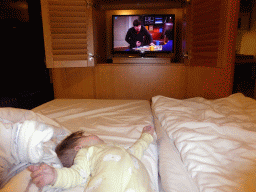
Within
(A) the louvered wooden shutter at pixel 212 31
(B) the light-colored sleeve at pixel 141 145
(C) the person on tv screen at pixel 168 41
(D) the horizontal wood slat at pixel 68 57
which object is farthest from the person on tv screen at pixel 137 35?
(B) the light-colored sleeve at pixel 141 145

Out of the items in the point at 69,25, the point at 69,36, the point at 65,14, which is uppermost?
the point at 65,14

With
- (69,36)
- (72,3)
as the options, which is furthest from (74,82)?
(72,3)

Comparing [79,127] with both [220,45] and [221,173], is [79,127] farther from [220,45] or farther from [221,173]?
[220,45]

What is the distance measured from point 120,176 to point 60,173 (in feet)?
0.61

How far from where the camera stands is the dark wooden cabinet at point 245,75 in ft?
9.53

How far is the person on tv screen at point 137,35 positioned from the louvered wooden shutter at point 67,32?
0.65m

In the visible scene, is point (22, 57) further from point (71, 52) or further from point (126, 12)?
point (126, 12)

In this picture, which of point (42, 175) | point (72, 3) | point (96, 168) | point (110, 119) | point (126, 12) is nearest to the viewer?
point (42, 175)

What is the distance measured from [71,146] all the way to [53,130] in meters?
0.10

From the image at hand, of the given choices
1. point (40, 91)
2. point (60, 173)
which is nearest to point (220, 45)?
point (60, 173)

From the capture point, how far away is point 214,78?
174cm

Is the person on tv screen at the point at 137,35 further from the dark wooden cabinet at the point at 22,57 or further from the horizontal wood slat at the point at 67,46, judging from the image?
the dark wooden cabinet at the point at 22,57

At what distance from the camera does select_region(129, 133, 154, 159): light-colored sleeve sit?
0.67m

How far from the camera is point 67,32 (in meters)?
1.85
